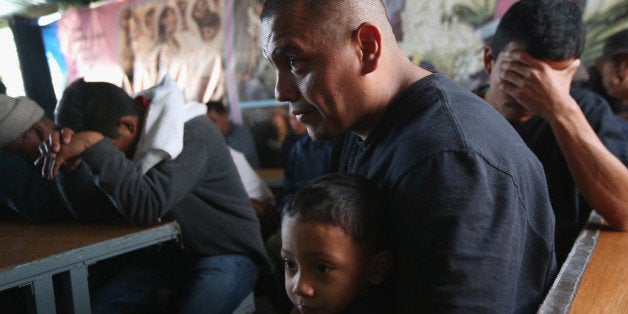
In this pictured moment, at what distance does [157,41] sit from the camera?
580cm

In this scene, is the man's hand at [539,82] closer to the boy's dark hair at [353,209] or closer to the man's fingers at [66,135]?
the boy's dark hair at [353,209]

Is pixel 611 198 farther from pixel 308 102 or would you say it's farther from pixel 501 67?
pixel 308 102

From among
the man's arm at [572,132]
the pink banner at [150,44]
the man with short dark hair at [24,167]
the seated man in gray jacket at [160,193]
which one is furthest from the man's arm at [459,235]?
the pink banner at [150,44]

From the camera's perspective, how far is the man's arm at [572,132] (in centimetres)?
150


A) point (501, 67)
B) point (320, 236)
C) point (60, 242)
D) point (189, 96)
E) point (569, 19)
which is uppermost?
point (569, 19)

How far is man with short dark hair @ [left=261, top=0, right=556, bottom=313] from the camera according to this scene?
2.40ft

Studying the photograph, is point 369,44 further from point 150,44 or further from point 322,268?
point 150,44

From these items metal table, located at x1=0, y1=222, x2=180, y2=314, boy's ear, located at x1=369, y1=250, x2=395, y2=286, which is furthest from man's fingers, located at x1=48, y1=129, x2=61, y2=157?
boy's ear, located at x1=369, y1=250, x2=395, y2=286

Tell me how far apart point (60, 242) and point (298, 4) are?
121 centimetres

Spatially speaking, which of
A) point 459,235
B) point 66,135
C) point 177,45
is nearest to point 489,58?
point 459,235

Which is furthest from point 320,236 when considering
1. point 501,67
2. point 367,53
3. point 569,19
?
point 569,19

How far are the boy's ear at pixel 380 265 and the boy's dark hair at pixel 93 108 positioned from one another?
132 cm

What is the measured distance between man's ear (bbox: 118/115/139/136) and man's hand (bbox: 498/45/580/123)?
4.70 feet

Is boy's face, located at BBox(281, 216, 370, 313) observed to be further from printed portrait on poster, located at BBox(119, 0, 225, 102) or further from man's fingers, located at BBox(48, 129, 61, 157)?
printed portrait on poster, located at BBox(119, 0, 225, 102)
